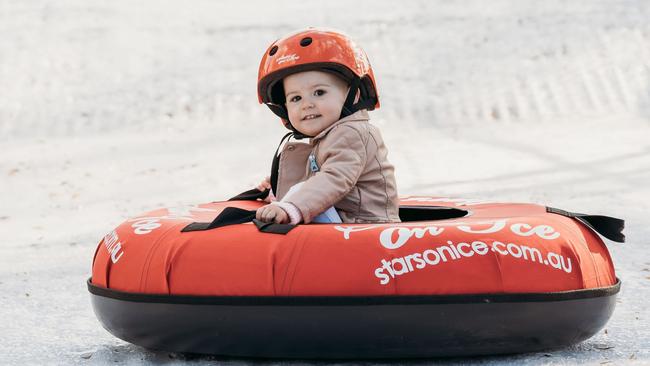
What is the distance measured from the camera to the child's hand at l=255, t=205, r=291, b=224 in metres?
3.17

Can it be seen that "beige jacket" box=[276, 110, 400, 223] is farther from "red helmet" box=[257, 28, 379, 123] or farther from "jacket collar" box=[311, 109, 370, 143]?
"red helmet" box=[257, 28, 379, 123]

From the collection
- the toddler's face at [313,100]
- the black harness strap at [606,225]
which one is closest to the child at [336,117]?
the toddler's face at [313,100]

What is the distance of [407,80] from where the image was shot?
11.8 meters

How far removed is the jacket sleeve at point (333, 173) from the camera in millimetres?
3291

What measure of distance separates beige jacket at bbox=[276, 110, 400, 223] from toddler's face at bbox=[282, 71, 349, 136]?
0.05 metres

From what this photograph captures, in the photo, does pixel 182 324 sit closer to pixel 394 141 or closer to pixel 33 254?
pixel 33 254

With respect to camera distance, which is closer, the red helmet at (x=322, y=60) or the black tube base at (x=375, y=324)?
the black tube base at (x=375, y=324)

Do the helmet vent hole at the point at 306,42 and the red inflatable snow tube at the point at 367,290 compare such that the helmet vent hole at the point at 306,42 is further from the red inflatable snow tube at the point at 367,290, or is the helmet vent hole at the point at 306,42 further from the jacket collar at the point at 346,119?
the red inflatable snow tube at the point at 367,290

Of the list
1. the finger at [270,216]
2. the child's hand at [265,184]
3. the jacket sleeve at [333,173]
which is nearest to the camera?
the finger at [270,216]

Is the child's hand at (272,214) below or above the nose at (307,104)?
below

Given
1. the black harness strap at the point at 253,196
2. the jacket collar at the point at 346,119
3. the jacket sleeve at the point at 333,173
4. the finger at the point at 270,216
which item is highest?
the jacket collar at the point at 346,119

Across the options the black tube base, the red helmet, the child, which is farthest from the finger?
the red helmet

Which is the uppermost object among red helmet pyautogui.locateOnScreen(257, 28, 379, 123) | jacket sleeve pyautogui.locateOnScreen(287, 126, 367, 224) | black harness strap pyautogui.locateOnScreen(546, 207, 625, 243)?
red helmet pyautogui.locateOnScreen(257, 28, 379, 123)

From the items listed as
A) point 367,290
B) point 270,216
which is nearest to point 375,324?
point 367,290
